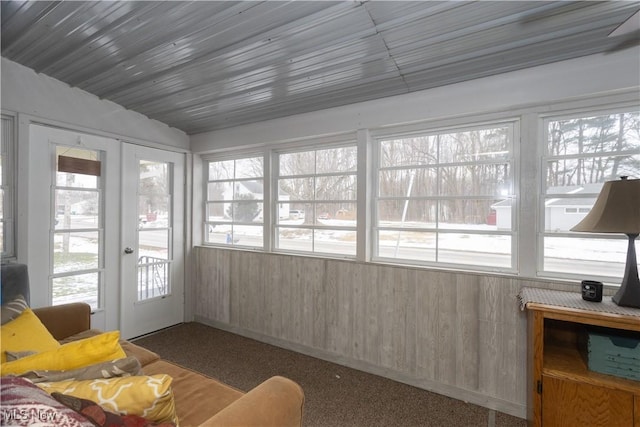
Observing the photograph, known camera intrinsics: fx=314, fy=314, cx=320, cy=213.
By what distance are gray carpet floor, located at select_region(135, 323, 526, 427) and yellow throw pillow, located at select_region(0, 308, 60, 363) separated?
1.31 metres

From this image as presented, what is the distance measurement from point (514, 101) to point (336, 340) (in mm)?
2308

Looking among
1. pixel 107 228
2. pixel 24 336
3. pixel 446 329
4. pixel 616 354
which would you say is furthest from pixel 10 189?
pixel 616 354

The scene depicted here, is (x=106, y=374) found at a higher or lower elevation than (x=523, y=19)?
lower

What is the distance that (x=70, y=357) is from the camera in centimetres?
122

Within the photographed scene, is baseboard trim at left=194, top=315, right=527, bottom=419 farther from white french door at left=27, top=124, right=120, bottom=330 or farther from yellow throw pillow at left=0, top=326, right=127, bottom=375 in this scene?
yellow throw pillow at left=0, top=326, right=127, bottom=375

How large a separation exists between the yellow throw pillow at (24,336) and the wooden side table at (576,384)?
244cm

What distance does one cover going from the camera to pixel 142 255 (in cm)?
340

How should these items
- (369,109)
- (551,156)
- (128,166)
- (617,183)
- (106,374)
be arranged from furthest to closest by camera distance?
(128,166) → (369,109) → (551,156) → (617,183) → (106,374)

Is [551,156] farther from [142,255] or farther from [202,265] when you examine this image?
[142,255]

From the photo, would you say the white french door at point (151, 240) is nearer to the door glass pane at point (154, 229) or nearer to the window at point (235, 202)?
the door glass pane at point (154, 229)

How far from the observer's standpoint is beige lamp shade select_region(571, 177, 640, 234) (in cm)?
150

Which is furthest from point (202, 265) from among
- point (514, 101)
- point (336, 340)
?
point (514, 101)

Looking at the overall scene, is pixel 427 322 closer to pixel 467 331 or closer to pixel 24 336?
pixel 467 331

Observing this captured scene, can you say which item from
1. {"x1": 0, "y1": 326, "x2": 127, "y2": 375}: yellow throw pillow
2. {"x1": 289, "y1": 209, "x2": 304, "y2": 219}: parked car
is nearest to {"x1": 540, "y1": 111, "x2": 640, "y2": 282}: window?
{"x1": 289, "y1": 209, "x2": 304, "y2": 219}: parked car
